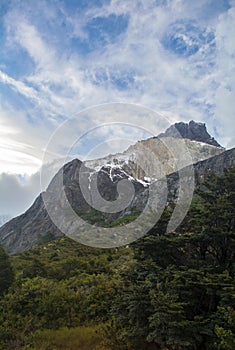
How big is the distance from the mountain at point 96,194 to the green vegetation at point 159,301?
Answer: 78.3 meters

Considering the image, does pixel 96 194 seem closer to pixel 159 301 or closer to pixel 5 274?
pixel 5 274

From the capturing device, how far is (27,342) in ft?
47.5

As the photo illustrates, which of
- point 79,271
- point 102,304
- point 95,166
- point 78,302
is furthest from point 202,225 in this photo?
point 95,166

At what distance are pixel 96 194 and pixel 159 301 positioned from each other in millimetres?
91219

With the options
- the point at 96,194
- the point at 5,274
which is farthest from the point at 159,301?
the point at 96,194

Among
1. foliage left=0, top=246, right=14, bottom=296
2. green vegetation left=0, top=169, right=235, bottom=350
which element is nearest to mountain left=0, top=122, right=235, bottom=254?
foliage left=0, top=246, right=14, bottom=296

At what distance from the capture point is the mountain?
362ft

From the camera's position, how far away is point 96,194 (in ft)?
333

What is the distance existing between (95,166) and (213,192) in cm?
15602

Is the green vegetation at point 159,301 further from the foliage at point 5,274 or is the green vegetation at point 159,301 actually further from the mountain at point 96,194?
→ the mountain at point 96,194

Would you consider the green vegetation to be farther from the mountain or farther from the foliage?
the mountain

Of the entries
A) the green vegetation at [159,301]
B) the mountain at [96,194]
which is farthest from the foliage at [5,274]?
the mountain at [96,194]

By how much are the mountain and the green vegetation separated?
7827 centimetres

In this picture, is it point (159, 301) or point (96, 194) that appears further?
point (96, 194)
